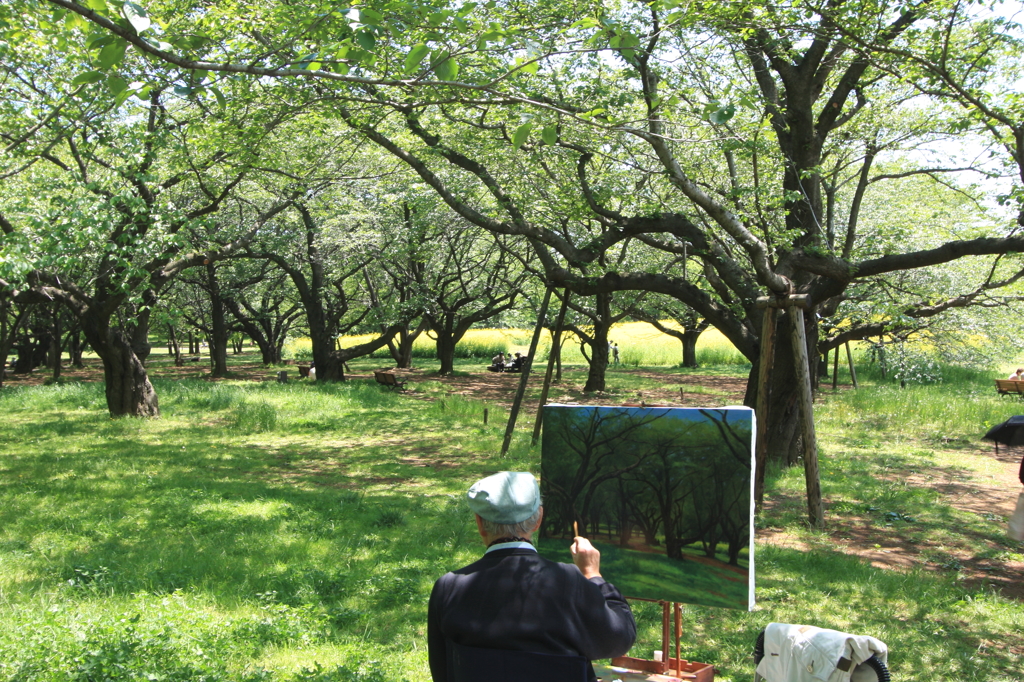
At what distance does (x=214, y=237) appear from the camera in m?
16.4

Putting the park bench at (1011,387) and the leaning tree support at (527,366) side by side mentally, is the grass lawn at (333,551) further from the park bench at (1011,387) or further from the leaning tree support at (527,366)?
the park bench at (1011,387)

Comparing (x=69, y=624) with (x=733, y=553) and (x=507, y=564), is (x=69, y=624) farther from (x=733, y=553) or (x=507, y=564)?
(x=733, y=553)

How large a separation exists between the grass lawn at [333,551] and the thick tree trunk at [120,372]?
463 millimetres

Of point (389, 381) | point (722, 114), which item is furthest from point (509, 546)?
point (389, 381)

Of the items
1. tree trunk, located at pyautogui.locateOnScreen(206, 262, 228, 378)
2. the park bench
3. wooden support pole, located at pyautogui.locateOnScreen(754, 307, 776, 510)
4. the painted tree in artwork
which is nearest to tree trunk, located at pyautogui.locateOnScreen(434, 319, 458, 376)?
tree trunk, located at pyautogui.locateOnScreen(206, 262, 228, 378)

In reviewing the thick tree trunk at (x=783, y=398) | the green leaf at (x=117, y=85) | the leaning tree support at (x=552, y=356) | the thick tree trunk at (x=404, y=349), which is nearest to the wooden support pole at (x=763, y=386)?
the thick tree trunk at (x=783, y=398)

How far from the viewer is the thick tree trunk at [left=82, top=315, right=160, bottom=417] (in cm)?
1438

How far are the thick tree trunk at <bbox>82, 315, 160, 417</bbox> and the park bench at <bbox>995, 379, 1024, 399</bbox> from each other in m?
19.8

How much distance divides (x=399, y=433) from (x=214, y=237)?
20.3ft

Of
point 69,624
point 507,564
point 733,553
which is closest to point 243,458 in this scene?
point 69,624

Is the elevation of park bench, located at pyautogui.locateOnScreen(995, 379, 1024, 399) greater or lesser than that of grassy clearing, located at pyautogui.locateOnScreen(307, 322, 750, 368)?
lesser

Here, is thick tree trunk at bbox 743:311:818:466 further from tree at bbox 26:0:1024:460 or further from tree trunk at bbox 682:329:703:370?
tree trunk at bbox 682:329:703:370

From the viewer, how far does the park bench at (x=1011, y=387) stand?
18.9m

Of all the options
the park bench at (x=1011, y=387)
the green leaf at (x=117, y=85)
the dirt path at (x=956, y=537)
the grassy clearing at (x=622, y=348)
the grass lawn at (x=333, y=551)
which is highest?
the green leaf at (x=117, y=85)
